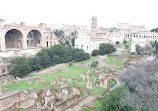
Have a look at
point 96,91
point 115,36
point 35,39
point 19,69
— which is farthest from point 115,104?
point 115,36

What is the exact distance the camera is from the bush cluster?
87.8 feet

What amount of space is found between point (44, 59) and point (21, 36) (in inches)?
704

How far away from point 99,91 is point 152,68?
752 cm

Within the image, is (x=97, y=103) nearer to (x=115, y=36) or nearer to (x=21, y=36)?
(x=21, y=36)

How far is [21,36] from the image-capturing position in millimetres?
45906

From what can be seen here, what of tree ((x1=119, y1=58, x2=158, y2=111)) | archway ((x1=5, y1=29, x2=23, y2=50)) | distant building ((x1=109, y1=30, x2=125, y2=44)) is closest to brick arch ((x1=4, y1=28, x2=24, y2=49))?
archway ((x1=5, y1=29, x2=23, y2=50))

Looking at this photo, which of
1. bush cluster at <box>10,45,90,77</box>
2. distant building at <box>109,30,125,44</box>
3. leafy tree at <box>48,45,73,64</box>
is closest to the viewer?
bush cluster at <box>10,45,90,77</box>

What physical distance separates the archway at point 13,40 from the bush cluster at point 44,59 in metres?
15.8

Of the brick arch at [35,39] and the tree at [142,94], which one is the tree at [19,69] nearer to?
the tree at [142,94]

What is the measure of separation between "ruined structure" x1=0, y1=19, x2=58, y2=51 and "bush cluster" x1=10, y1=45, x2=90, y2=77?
1288cm

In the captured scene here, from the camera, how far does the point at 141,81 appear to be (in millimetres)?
12297

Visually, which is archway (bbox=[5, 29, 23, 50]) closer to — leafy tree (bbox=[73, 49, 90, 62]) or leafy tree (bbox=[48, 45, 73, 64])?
leafy tree (bbox=[48, 45, 73, 64])

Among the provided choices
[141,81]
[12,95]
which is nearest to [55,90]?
[12,95]

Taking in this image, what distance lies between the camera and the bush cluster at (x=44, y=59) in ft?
87.8
